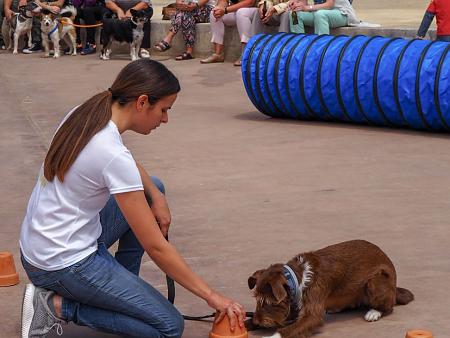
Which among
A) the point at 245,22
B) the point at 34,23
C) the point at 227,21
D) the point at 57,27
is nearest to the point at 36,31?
the point at 34,23

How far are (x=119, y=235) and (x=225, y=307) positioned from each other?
0.75 m

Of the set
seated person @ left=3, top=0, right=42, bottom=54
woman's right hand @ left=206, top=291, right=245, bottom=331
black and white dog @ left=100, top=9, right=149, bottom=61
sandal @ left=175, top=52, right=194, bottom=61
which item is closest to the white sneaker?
woman's right hand @ left=206, top=291, right=245, bottom=331

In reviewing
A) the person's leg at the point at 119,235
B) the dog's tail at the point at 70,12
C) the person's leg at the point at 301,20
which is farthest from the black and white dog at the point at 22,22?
A: the person's leg at the point at 119,235

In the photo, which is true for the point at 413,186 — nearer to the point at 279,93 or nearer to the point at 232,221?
the point at 232,221

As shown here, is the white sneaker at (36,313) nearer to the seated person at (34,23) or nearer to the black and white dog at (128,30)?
the black and white dog at (128,30)

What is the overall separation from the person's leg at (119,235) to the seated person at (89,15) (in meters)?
12.2

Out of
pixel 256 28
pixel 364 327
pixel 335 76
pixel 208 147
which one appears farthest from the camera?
pixel 256 28

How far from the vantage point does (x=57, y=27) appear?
55.3 ft

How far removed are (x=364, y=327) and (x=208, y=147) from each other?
15.2ft

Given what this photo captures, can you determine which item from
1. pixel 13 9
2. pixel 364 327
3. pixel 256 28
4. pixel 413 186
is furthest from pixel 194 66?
pixel 364 327

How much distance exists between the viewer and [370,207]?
690 centimetres

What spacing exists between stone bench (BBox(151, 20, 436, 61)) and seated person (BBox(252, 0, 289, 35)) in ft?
0.63

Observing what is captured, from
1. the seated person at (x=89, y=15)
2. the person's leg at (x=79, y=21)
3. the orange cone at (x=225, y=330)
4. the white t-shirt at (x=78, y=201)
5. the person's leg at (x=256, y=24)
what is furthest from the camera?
the person's leg at (x=79, y=21)

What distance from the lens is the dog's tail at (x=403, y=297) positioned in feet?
16.3
